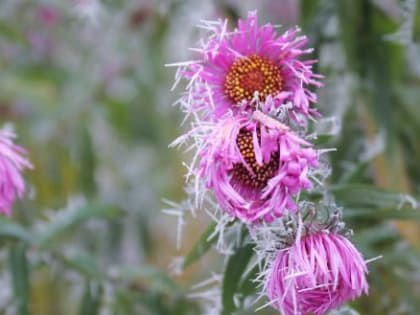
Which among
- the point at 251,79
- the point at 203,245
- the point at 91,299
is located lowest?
the point at 91,299

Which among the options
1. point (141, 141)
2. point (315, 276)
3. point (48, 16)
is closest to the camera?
point (315, 276)

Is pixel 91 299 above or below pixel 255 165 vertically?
below

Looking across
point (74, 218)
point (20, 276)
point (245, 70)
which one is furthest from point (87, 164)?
point (245, 70)

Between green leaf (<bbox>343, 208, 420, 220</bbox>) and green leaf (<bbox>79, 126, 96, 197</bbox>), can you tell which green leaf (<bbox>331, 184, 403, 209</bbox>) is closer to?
green leaf (<bbox>343, 208, 420, 220</bbox>)

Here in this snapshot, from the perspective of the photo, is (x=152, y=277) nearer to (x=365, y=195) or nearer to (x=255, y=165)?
(x=365, y=195)

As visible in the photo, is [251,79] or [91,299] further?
[91,299]

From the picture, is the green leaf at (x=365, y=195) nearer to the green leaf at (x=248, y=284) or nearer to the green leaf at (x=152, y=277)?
the green leaf at (x=248, y=284)

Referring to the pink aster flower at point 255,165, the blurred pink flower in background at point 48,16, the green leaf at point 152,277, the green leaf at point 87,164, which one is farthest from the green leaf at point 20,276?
the blurred pink flower in background at point 48,16
